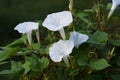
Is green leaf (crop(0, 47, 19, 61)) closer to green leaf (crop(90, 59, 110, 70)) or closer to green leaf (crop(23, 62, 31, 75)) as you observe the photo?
green leaf (crop(23, 62, 31, 75))

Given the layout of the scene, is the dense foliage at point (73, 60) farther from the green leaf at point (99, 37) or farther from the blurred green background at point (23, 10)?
the blurred green background at point (23, 10)

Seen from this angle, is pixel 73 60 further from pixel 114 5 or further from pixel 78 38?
pixel 114 5

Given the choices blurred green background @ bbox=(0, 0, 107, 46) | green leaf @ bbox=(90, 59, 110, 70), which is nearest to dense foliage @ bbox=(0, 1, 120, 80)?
green leaf @ bbox=(90, 59, 110, 70)

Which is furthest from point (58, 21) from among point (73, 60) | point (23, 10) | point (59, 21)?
point (23, 10)

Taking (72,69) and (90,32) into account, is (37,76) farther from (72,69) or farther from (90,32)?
(90,32)

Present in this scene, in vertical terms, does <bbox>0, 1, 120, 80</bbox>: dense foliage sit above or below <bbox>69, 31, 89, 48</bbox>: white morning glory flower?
below
